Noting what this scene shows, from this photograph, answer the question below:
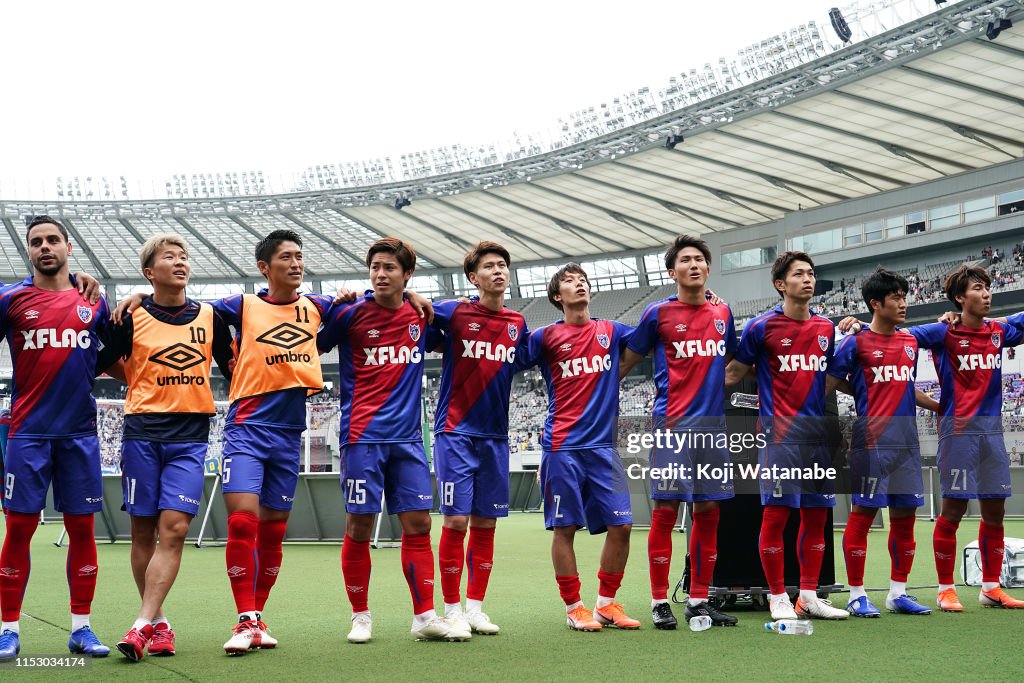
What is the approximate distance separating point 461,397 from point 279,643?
5.14 feet

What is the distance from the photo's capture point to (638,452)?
619cm

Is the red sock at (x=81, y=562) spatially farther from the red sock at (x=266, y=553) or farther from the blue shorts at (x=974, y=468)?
the blue shorts at (x=974, y=468)

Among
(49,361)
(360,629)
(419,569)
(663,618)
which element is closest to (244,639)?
(360,629)

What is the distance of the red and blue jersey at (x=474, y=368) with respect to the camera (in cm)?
541

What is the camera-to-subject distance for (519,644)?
4824mm

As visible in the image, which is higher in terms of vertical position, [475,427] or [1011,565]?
[475,427]

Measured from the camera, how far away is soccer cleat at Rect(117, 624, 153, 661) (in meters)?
4.16

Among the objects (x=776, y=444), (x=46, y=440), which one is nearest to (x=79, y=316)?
(x=46, y=440)

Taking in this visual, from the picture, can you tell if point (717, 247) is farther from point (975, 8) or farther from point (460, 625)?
point (460, 625)

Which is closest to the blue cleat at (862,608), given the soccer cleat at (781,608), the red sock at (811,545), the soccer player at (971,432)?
the red sock at (811,545)

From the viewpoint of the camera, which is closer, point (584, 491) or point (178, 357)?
point (178, 357)

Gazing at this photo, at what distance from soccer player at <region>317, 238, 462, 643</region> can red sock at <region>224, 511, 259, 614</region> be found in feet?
1.65

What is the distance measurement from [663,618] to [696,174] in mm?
34289

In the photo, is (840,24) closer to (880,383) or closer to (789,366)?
(880,383)
